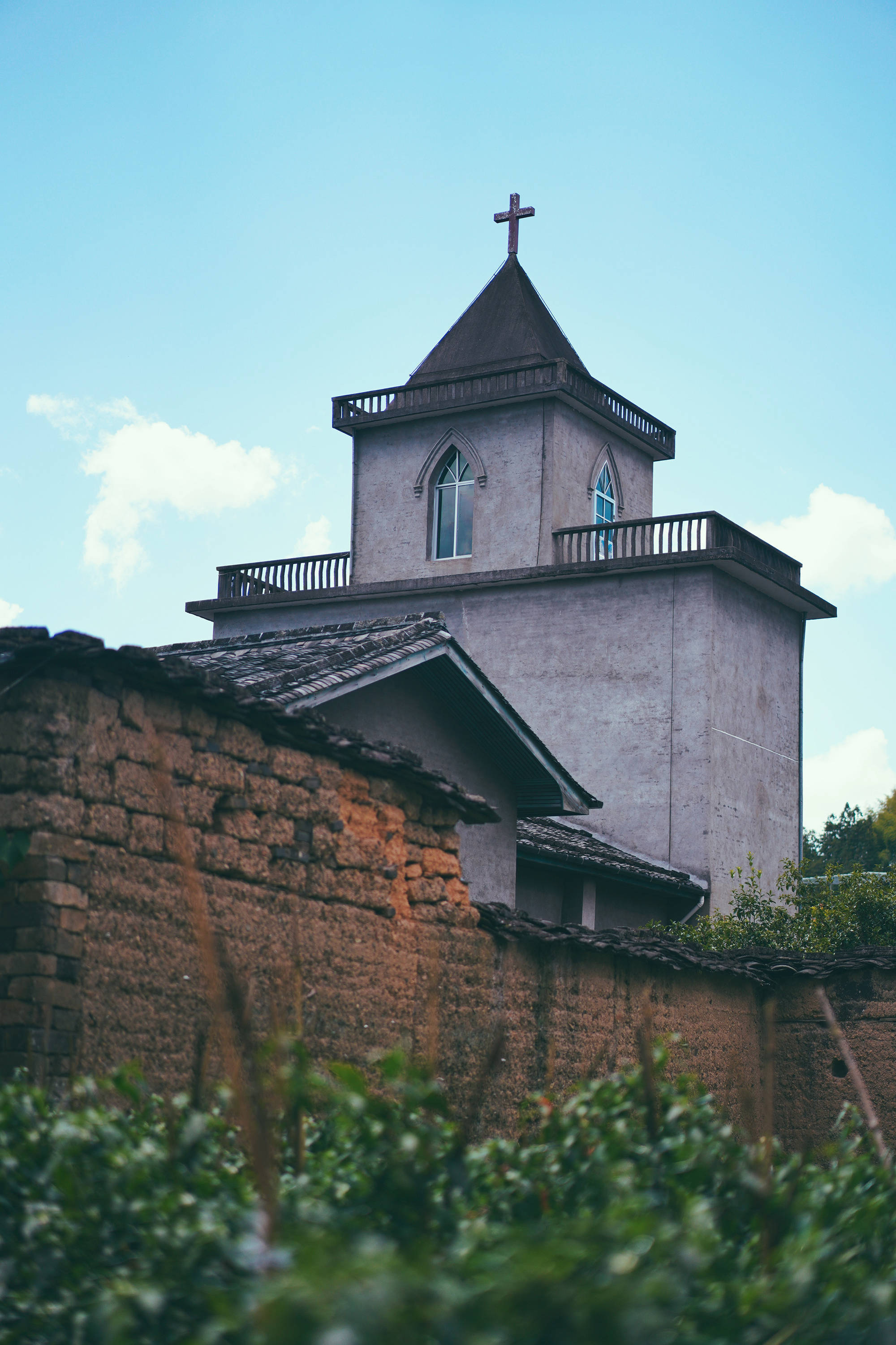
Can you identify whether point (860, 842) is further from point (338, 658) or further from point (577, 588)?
point (338, 658)

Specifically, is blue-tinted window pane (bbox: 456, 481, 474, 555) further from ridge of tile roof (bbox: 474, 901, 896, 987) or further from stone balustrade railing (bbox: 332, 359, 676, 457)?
ridge of tile roof (bbox: 474, 901, 896, 987)

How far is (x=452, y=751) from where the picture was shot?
14.2 meters

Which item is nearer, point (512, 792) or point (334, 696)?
point (334, 696)

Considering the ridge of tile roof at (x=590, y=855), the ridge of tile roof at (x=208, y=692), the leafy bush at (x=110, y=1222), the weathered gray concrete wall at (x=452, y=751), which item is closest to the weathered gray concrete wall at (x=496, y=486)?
the ridge of tile roof at (x=590, y=855)

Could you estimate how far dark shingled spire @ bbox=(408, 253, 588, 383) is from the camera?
25.0m

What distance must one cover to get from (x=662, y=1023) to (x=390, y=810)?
3017 mm

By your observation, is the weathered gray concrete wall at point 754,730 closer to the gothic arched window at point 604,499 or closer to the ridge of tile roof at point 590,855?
the ridge of tile roof at point 590,855

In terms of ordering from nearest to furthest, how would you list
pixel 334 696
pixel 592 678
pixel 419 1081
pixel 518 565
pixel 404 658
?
pixel 419 1081
pixel 334 696
pixel 404 658
pixel 592 678
pixel 518 565

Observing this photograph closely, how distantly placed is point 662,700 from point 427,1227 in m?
17.9

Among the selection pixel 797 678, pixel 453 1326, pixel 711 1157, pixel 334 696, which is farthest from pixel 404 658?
pixel 797 678

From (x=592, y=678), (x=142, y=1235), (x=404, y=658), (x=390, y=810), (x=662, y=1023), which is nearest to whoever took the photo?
(x=142, y=1235)

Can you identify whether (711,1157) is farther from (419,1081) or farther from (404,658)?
(404,658)

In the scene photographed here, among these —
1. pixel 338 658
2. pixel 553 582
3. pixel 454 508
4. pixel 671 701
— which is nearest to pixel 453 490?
pixel 454 508

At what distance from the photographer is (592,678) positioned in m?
21.3
